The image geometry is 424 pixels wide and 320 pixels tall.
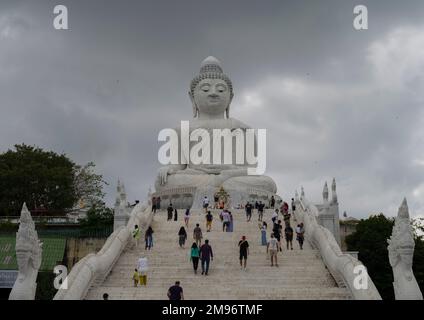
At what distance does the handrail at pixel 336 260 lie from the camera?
45.0 ft

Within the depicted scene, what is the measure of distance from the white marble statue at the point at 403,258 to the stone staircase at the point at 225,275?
4.63ft

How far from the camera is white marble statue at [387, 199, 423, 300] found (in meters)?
13.2

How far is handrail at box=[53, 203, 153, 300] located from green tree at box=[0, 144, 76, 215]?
16740 millimetres

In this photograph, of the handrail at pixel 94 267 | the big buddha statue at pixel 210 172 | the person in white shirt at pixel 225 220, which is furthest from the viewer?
the big buddha statue at pixel 210 172

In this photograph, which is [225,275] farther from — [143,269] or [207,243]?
[143,269]

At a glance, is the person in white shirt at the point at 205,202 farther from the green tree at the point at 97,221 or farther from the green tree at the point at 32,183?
the green tree at the point at 32,183

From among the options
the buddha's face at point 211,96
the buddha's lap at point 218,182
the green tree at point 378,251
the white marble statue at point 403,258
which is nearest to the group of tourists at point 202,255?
the white marble statue at point 403,258

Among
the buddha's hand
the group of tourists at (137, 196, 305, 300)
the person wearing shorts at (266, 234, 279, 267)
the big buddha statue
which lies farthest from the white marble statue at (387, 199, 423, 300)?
the buddha's hand

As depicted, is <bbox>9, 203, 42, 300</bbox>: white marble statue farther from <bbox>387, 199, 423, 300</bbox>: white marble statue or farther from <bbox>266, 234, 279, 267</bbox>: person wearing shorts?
<bbox>387, 199, 423, 300</bbox>: white marble statue

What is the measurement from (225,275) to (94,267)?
3193 millimetres

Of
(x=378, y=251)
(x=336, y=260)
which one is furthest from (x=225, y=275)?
(x=378, y=251)

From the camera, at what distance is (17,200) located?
36062 mm

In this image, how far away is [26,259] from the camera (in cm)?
1321
